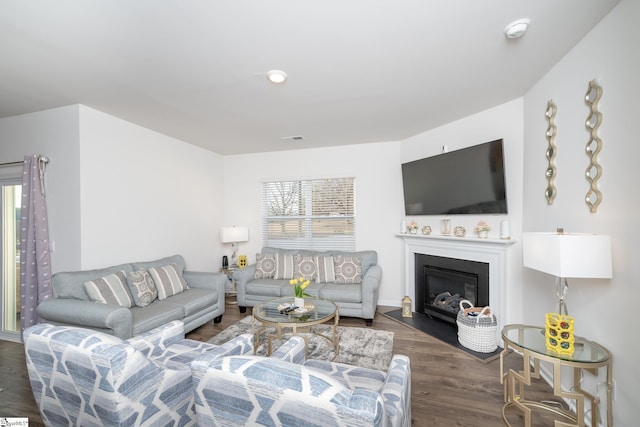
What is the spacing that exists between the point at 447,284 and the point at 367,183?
6.23ft

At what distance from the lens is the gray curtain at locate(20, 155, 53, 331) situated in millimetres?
2896

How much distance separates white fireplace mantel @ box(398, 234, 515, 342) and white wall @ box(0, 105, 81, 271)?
158 inches

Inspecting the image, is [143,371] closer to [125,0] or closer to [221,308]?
[125,0]

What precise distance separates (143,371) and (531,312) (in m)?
3.12

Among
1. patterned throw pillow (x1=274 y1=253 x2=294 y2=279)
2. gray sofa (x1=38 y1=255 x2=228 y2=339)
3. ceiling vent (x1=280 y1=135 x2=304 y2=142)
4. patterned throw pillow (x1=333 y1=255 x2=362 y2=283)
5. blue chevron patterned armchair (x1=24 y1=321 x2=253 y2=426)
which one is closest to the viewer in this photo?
blue chevron patterned armchair (x1=24 y1=321 x2=253 y2=426)

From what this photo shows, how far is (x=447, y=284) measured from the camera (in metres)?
3.66

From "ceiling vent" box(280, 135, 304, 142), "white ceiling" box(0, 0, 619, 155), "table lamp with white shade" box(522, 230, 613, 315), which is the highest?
"white ceiling" box(0, 0, 619, 155)

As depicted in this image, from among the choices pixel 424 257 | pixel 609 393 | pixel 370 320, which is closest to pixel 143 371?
pixel 609 393

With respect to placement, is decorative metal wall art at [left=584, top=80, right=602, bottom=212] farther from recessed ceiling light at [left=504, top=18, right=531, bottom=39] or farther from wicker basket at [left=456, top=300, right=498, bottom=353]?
wicker basket at [left=456, top=300, right=498, bottom=353]

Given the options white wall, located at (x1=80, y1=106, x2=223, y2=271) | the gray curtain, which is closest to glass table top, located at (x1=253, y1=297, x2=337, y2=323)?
white wall, located at (x1=80, y1=106, x2=223, y2=271)

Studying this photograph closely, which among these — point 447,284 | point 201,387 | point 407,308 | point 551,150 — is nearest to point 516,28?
point 551,150

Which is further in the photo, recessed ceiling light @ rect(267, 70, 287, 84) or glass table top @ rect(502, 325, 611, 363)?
recessed ceiling light @ rect(267, 70, 287, 84)

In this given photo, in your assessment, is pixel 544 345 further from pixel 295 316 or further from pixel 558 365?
pixel 295 316

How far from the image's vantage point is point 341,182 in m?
4.64
